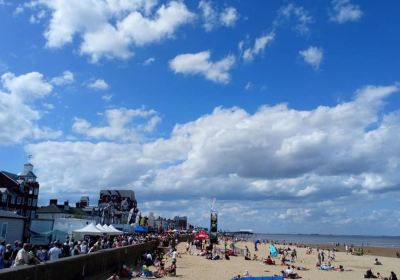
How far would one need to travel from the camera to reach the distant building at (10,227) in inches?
1021

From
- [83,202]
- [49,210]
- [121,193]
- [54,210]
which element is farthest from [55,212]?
[121,193]

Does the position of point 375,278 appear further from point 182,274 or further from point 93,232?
point 93,232

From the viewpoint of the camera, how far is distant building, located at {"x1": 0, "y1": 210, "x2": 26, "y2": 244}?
25.9 m

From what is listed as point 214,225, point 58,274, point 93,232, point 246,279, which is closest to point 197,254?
point 214,225

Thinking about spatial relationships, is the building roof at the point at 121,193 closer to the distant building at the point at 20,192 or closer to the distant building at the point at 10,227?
the distant building at the point at 20,192

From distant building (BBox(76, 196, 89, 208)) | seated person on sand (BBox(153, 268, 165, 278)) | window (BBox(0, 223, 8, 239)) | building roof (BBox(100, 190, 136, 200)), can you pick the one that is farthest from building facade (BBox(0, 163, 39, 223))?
building roof (BBox(100, 190, 136, 200))

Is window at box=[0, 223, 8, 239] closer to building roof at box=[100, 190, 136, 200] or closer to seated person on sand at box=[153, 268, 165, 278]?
seated person on sand at box=[153, 268, 165, 278]

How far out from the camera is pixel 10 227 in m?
26.8

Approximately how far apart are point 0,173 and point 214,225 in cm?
4006

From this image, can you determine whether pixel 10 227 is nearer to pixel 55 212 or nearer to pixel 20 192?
pixel 20 192

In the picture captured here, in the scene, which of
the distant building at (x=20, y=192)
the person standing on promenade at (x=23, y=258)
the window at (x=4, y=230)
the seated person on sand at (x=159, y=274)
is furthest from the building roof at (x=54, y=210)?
the person standing on promenade at (x=23, y=258)

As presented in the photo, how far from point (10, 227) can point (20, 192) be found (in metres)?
40.8

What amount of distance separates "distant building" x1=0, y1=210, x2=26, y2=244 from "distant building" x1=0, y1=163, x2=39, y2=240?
3264 centimetres

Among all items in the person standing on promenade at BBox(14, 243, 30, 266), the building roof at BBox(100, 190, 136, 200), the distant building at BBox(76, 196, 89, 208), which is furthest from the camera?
the building roof at BBox(100, 190, 136, 200)
